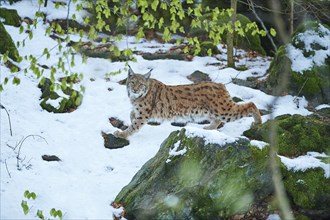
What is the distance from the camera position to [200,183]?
6.52 meters

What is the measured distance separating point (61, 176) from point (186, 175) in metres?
2.52

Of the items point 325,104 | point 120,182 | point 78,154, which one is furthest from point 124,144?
point 325,104

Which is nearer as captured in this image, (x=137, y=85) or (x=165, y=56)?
(x=137, y=85)

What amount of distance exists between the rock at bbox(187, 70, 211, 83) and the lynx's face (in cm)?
340

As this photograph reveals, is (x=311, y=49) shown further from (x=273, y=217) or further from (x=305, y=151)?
(x=273, y=217)

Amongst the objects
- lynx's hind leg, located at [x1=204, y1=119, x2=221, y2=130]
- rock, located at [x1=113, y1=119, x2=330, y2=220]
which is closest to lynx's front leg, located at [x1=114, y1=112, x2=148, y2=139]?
lynx's hind leg, located at [x1=204, y1=119, x2=221, y2=130]

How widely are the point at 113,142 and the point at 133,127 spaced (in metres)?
0.54

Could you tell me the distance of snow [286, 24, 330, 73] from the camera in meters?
12.3

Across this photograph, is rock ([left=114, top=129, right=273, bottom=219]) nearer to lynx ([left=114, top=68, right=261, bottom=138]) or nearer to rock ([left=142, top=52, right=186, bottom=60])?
lynx ([left=114, top=68, right=261, bottom=138])

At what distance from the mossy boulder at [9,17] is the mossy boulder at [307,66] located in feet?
28.9

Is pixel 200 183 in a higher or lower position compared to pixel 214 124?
higher

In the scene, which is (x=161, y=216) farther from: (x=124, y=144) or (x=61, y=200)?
(x=124, y=144)

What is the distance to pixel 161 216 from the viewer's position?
6.35 m

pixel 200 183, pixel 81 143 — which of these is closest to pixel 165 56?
pixel 81 143
